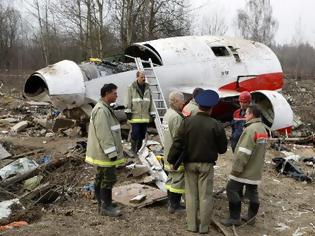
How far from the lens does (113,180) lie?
20.1ft

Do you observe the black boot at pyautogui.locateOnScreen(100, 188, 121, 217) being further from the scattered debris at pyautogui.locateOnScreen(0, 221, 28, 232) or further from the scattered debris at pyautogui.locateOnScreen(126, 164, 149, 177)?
the scattered debris at pyautogui.locateOnScreen(126, 164, 149, 177)

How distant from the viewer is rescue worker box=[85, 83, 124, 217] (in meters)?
5.94

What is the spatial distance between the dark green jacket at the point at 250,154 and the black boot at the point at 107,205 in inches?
67.7

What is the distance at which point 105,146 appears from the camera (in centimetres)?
591

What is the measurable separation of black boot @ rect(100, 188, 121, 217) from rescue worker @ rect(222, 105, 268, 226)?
5.12 ft

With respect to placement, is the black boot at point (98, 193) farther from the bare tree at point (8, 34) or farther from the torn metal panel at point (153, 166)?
the bare tree at point (8, 34)

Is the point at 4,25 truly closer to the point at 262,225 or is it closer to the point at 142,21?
the point at 142,21

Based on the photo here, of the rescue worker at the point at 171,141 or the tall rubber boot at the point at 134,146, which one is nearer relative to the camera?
the rescue worker at the point at 171,141

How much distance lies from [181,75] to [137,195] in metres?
5.55

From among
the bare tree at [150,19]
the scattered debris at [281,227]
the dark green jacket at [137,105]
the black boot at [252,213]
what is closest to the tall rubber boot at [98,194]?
the black boot at [252,213]

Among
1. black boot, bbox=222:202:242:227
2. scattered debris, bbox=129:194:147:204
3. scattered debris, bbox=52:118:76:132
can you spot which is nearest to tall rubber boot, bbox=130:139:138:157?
scattered debris, bbox=129:194:147:204

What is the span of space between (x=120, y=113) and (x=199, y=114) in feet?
18.8

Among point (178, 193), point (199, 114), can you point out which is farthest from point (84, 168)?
point (199, 114)

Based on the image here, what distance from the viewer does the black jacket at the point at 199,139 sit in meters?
5.60
